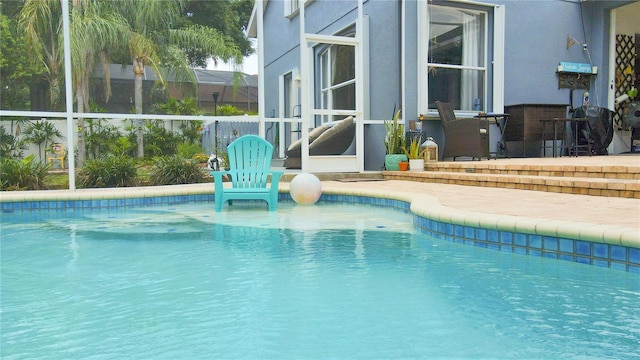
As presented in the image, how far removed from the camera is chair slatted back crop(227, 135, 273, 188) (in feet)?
19.1

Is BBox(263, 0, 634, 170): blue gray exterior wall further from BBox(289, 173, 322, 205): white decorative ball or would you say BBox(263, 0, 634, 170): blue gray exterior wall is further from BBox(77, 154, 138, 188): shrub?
BBox(77, 154, 138, 188): shrub

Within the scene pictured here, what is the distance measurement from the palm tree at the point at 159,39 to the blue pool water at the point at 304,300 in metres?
3.87

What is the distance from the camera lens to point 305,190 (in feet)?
19.5

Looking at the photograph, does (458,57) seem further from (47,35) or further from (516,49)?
(47,35)

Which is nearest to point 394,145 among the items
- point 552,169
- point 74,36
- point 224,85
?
point 552,169

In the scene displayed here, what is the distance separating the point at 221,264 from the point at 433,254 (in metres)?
1.37

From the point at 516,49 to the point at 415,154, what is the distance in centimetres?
284

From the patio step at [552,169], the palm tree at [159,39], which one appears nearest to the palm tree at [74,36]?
the palm tree at [159,39]

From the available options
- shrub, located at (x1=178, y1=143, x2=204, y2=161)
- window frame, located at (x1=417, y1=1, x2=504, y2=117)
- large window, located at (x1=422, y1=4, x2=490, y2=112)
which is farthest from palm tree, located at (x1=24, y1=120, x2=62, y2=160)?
large window, located at (x1=422, y1=4, x2=490, y2=112)

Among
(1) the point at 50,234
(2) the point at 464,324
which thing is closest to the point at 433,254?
(2) the point at 464,324

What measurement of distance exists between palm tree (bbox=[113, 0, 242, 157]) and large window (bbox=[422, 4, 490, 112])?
361 centimetres

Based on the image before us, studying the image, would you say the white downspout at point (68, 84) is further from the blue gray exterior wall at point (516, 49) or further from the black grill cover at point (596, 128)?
the black grill cover at point (596, 128)

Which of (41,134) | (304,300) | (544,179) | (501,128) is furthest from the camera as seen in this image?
(501,128)

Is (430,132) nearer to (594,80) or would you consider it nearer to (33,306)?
(594,80)
